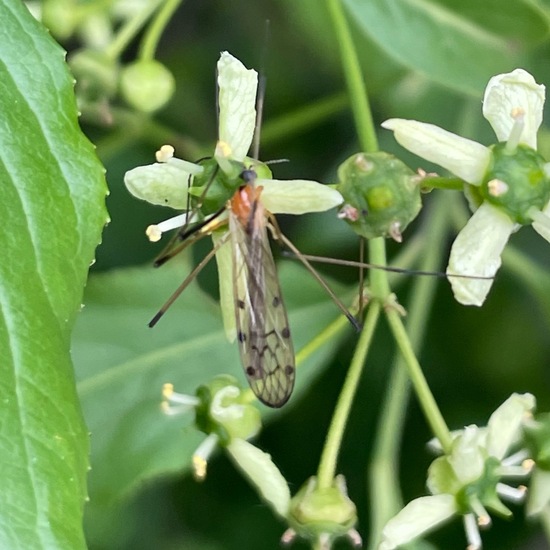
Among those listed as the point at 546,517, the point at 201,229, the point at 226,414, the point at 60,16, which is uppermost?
the point at 60,16

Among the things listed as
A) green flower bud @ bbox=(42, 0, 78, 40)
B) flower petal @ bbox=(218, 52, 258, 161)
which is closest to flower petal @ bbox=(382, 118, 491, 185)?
flower petal @ bbox=(218, 52, 258, 161)

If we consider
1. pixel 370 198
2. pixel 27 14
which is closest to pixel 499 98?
pixel 370 198

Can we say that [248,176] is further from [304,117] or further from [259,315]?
[304,117]

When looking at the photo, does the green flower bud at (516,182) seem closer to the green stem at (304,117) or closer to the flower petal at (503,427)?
the flower petal at (503,427)

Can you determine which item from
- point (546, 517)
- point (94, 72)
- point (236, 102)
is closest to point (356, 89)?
point (236, 102)

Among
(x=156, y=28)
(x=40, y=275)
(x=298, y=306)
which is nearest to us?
(x=40, y=275)

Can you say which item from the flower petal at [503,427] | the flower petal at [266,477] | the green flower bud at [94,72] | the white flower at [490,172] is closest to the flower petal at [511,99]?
the white flower at [490,172]

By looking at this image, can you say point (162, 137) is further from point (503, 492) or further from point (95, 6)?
point (503, 492)
